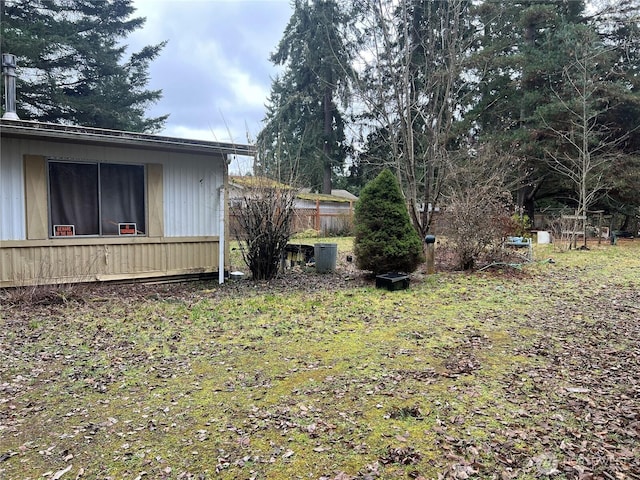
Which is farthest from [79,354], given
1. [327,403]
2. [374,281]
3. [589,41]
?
[589,41]

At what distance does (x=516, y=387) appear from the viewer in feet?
9.67

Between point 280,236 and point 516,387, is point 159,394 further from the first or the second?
point 280,236

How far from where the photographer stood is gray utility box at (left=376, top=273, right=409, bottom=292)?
6.48 meters

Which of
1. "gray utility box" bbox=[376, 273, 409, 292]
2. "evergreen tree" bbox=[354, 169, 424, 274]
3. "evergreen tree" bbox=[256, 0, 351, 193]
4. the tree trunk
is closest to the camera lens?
"gray utility box" bbox=[376, 273, 409, 292]

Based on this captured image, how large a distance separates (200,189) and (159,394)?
490 cm

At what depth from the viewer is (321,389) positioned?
9.73ft

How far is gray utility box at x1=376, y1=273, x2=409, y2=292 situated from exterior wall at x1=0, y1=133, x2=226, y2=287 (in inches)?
125

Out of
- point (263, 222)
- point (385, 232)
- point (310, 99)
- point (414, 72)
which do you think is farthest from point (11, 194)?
point (310, 99)

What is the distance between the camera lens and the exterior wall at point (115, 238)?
5805mm

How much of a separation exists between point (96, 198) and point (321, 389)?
533cm

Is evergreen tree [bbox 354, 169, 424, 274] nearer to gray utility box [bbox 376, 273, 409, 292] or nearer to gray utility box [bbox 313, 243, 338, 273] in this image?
gray utility box [bbox 376, 273, 409, 292]

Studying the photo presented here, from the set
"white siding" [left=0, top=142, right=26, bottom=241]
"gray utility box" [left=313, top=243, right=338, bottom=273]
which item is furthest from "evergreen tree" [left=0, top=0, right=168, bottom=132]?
"gray utility box" [left=313, top=243, right=338, bottom=273]

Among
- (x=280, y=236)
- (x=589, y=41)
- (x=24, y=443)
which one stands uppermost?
(x=589, y=41)

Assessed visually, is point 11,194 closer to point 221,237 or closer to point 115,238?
point 115,238
